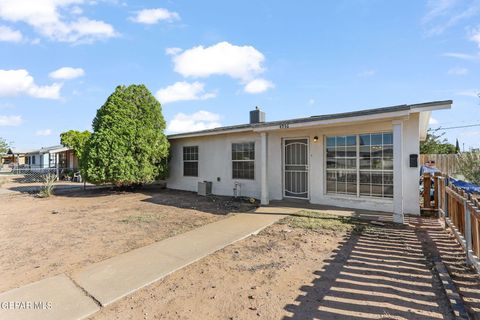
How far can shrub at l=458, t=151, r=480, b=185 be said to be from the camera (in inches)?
290

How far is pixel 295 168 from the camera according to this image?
30.2ft

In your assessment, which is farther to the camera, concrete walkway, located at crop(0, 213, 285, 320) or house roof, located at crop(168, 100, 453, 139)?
house roof, located at crop(168, 100, 453, 139)

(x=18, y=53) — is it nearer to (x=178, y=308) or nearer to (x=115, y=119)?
(x=115, y=119)

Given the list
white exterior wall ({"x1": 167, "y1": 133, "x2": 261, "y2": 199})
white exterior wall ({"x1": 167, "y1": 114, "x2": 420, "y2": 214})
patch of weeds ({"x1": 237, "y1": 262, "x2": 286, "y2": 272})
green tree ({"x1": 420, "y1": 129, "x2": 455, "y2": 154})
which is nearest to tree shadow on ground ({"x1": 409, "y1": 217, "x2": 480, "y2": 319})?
white exterior wall ({"x1": 167, "y1": 114, "x2": 420, "y2": 214})

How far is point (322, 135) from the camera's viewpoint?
8406 millimetres

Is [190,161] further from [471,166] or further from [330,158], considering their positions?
[471,166]

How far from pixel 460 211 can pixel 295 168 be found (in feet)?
16.7

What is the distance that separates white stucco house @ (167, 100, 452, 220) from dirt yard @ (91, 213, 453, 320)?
263 centimetres

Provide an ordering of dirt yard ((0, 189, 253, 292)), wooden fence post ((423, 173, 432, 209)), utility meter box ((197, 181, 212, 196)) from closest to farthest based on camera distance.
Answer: dirt yard ((0, 189, 253, 292)) → wooden fence post ((423, 173, 432, 209)) → utility meter box ((197, 181, 212, 196))

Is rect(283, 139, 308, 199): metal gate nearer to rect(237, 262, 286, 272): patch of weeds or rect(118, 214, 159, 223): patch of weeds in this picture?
rect(118, 214, 159, 223): patch of weeds

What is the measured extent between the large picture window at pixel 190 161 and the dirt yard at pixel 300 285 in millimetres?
8039

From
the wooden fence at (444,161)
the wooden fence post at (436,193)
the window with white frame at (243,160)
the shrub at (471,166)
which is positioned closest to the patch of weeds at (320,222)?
the wooden fence post at (436,193)

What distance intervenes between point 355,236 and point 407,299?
2407mm

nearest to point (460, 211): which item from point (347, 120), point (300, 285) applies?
point (347, 120)
